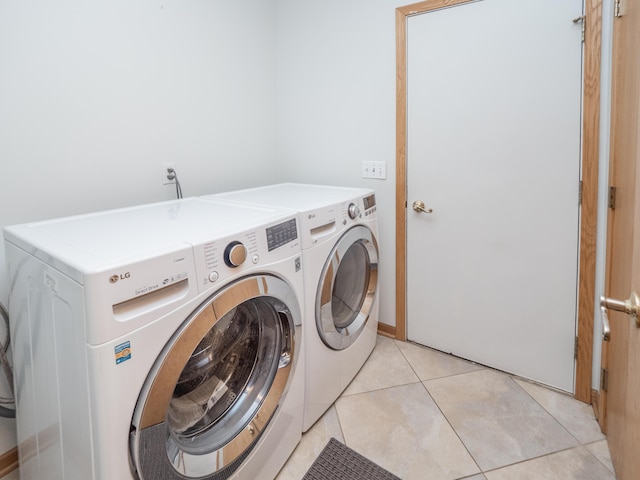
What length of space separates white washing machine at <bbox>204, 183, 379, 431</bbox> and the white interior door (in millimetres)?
371

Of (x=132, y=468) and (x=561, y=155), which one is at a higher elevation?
(x=561, y=155)

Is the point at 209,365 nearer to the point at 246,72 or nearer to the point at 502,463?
the point at 502,463

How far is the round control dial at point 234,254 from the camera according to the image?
1076mm

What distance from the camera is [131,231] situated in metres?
1.17

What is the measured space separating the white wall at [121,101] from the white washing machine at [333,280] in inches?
13.6

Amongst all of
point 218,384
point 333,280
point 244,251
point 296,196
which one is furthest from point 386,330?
point 244,251

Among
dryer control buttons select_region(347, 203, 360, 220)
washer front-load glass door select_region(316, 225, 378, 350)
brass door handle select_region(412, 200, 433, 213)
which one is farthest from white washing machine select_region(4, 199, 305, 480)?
brass door handle select_region(412, 200, 433, 213)

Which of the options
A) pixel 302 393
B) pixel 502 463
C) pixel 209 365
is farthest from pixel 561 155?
pixel 209 365

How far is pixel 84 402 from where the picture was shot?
2.92 feet

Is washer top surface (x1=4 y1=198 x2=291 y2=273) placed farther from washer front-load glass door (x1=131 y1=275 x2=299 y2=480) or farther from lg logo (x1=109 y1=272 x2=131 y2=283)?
washer front-load glass door (x1=131 y1=275 x2=299 y2=480)

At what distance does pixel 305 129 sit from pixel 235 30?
2.16 feet

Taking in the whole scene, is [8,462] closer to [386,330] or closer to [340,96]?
[386,330]

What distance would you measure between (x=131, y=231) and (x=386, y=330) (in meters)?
1.71

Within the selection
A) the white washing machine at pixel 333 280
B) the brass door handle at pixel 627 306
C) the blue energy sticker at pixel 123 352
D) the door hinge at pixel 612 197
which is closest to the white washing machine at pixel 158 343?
the blue energy sticker at pixel 123 352
